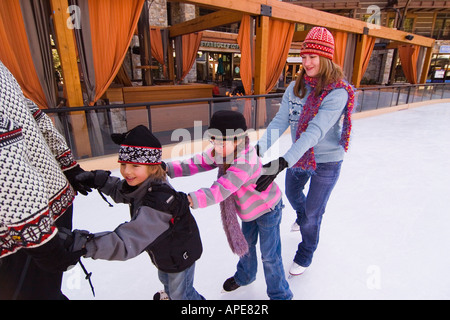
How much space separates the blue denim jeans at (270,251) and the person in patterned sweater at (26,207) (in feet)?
2.76

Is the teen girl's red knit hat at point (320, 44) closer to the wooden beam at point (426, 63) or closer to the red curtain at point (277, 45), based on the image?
the red curtain at point (277, 45)

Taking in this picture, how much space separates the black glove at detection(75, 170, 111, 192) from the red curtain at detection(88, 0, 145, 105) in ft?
9.06

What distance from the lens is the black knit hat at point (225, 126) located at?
41.0 inches

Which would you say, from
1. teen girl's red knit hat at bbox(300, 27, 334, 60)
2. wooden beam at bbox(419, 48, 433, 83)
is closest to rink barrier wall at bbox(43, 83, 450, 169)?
teen girl's red knit hat at bbox(300, 27, 334, 60)

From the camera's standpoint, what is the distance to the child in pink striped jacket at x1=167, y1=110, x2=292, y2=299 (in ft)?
3.44

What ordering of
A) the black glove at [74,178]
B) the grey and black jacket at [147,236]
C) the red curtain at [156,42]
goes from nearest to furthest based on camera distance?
the grey and black jacket at [147,236] → the black glove at [74,178] → the red curtain at [156,42]

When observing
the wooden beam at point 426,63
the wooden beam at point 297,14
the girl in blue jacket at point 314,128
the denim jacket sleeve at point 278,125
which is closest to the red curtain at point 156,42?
the wooden beam at point 297,14

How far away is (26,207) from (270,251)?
1.06m

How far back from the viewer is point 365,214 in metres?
2.33

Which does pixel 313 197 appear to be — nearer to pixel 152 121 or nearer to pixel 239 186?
pixel 239 186

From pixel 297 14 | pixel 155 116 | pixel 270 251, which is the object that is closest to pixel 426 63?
pixel 297 14

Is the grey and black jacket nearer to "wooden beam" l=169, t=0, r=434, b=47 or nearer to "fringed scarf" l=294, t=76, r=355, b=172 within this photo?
"fringed scarf" l=294, t=76, r=355, b=172

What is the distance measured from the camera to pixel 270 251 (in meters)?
1.31
